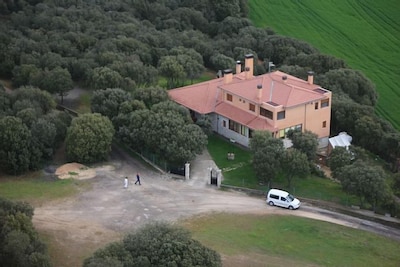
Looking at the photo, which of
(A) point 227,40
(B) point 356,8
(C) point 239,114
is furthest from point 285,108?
(B) point 356,8

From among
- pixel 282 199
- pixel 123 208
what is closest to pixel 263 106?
pixel 282 199

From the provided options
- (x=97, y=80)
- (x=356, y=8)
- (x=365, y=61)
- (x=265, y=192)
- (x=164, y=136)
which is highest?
(x=356, y=8)

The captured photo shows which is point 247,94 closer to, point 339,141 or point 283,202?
point 339,141

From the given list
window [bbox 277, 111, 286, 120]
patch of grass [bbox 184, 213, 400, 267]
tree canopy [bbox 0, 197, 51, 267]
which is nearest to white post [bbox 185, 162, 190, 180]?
patch of grass [bbox 184, 213, 400, 267]

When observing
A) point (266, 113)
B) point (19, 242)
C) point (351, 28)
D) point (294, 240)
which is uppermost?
point (351, 28)

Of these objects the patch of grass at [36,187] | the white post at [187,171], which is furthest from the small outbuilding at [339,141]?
the patch of grass at [36,187]

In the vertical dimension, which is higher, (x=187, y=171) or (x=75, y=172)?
(x=187, y=171)

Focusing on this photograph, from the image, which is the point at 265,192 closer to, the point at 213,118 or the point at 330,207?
the point at 330,207
